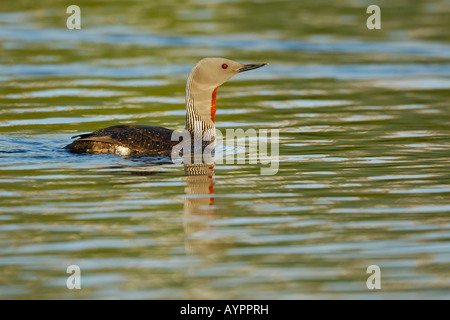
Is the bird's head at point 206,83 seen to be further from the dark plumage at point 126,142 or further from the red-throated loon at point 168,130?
the dark plumage at point 126,142

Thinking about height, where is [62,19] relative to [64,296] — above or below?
above

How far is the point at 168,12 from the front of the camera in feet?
67.7

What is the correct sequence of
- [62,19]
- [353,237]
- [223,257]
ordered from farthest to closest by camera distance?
[62,19] < [353,237] < [223,257]

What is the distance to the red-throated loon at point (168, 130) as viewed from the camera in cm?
916

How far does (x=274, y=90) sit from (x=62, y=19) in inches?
317

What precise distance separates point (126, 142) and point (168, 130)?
1.95ft

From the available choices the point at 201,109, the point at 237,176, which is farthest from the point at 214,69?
the point at 237,176

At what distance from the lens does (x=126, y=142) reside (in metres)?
9.12

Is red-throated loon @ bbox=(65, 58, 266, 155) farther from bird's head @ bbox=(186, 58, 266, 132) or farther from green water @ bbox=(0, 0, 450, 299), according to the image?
green water @ bbox=(0, 0, 450, 299)

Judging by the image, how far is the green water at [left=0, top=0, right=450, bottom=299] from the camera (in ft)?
18.9

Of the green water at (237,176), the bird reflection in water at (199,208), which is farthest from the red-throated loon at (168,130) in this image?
the bird reflection in water at (199,208)

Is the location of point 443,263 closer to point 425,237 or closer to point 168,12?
point 425,237

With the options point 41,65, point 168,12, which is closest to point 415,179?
point 41,65
